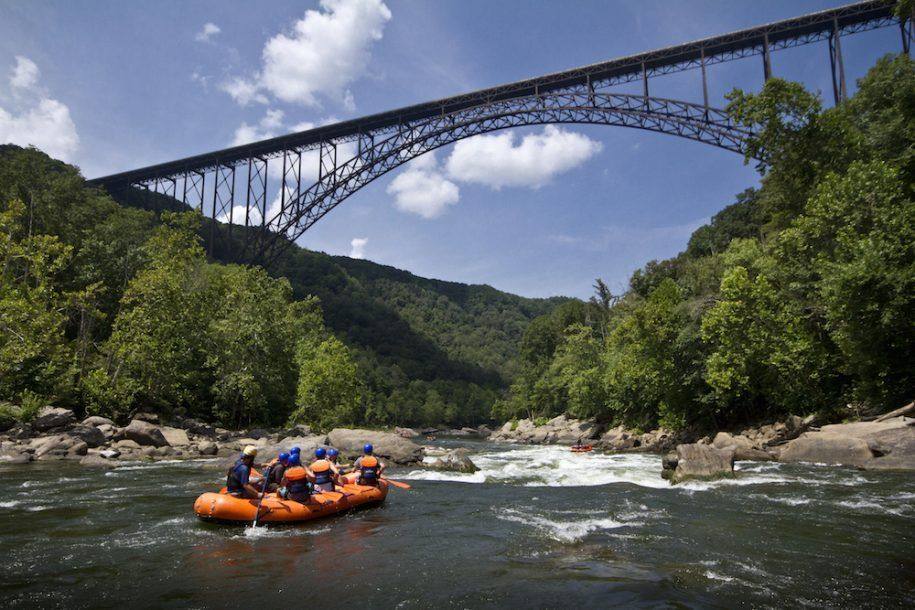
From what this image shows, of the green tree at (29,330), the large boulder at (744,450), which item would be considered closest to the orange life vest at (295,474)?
the large boulder at (744,450)

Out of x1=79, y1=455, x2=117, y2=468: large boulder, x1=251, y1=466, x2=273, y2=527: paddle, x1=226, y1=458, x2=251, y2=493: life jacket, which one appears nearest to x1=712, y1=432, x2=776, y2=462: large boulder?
x1=251, y1=466, x2=273, y2=527: paddle

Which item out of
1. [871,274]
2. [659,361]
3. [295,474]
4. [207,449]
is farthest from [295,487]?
[659,361]

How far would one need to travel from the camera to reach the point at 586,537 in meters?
7.98

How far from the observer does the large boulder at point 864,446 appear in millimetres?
13484

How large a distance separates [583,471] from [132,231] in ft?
115

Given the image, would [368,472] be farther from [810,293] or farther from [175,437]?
[810,293]

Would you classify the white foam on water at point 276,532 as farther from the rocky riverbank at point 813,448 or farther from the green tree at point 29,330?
the green tree at point 29,330

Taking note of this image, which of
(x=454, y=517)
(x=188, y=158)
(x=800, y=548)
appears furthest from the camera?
(x=188, y=158)

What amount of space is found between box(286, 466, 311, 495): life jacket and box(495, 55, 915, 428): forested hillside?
15.0 meters

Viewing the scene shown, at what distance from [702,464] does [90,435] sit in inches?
779

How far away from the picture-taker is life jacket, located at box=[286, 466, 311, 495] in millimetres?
9617

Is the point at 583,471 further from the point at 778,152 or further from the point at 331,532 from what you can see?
the point at 778,152

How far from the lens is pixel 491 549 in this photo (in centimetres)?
751

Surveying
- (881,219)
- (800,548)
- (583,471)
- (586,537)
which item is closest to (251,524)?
(586,537)
